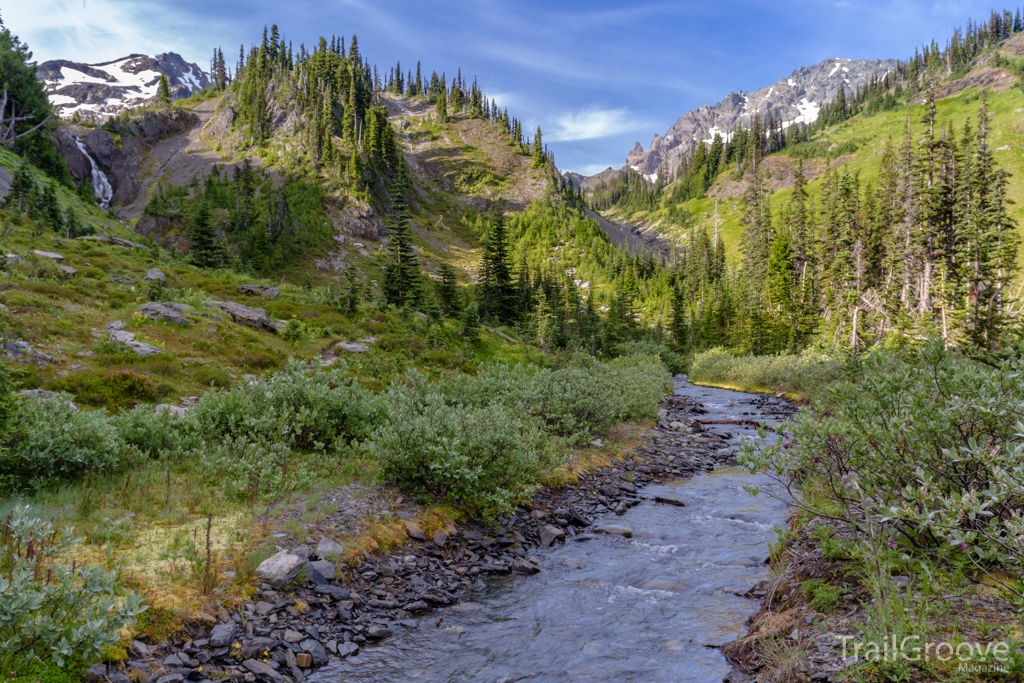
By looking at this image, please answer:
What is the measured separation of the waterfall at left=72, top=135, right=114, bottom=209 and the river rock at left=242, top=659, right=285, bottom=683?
119 metres

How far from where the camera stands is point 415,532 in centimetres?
1090

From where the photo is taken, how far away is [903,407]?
7.23 m

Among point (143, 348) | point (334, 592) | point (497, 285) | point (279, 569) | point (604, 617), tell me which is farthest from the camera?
point (497, 285)

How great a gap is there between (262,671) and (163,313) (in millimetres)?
24593

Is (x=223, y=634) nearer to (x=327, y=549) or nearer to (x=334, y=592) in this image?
(x=334, y=592)

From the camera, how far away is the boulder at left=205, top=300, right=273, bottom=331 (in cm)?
2983

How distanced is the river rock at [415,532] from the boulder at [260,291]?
3089 cm

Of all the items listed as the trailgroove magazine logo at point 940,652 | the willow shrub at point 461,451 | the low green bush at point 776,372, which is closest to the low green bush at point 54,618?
the willow shrub at point 461,451

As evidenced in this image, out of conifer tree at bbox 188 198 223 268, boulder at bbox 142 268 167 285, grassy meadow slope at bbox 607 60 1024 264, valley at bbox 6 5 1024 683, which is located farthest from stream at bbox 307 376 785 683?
grassy meadow slope at bbox 607 60 1024 264

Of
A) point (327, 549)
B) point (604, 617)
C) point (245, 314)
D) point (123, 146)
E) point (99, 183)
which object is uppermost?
point (123, 146)

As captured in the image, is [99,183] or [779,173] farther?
[779,173]

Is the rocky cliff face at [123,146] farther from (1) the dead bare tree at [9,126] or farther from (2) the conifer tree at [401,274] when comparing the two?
(2) the conifer tree at [401,274]

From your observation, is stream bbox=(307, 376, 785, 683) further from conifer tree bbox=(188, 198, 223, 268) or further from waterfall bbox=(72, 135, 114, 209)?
waterfall bbox=(72, 135, 114, 209)

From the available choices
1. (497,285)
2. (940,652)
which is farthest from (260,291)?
(940,652)
